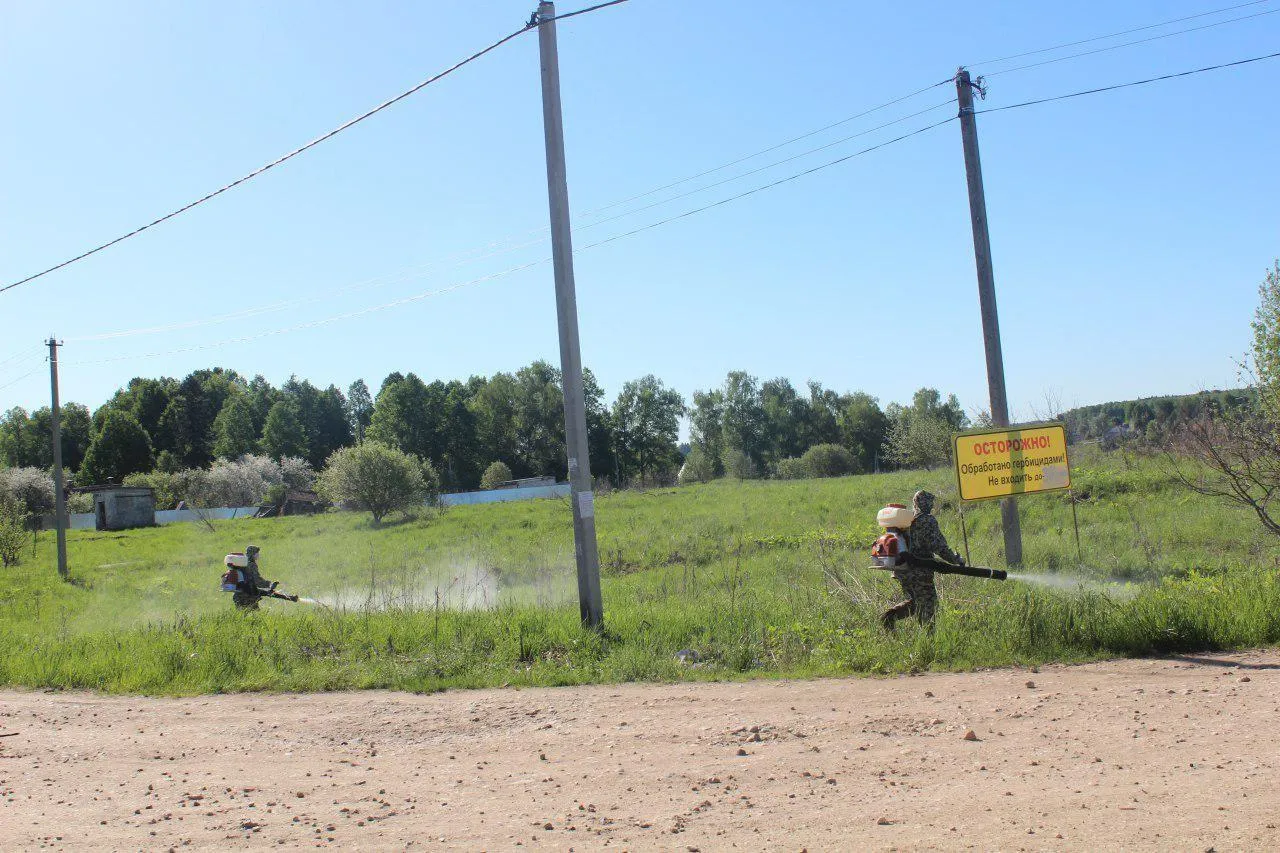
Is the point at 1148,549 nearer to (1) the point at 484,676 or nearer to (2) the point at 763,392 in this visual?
(1) the point at 484,676

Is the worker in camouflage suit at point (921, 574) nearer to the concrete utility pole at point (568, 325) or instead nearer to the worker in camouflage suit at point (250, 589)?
the concrete utility pole at point (568, 325)

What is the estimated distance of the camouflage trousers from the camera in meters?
9.12

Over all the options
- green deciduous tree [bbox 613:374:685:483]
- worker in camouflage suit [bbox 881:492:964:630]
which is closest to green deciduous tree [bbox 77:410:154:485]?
green deciduous tree [bbox 613:374:685:483]

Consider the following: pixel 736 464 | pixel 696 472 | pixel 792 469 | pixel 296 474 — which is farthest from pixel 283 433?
pixel 792 469

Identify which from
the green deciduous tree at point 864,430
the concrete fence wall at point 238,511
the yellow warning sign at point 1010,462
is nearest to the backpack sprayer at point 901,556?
the yellow warning sign at point 1010,462

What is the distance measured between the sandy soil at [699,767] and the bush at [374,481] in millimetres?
38559

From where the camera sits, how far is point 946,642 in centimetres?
842

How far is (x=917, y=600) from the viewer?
9.16 m

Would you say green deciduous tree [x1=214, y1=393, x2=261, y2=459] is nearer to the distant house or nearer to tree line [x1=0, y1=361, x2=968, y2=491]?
tree line [x1=0, y1=361, x2=968, y2=491]

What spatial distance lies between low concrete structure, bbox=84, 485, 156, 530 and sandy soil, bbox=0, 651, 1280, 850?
193ft

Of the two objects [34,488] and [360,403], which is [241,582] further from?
[360,403]

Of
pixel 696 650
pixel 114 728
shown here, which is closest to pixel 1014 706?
pixel 696 650

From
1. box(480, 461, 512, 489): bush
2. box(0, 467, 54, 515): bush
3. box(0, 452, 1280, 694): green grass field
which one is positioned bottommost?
box(0, 452, 1280, 694): green grass field

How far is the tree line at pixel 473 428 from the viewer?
95.8m
